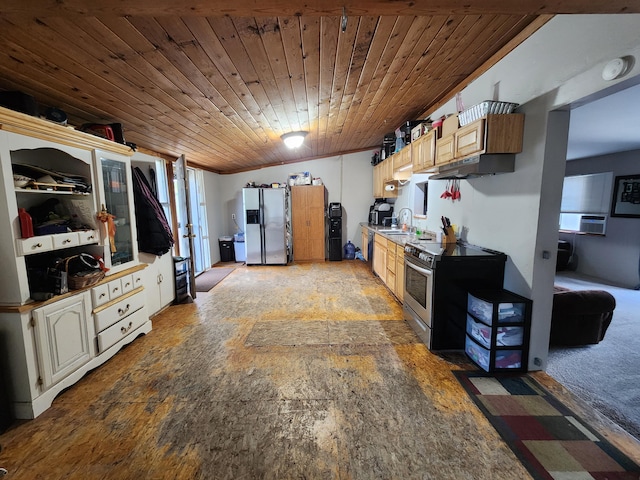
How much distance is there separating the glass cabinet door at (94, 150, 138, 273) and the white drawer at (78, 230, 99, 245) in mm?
74

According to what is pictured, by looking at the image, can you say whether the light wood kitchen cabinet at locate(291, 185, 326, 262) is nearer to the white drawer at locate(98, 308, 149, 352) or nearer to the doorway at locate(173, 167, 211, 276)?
the doorway at locate(173, 167, 211, 276)

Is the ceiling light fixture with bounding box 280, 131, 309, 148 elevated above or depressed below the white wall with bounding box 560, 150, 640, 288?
above

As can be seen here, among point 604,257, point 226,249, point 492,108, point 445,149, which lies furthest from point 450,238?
point 226,249

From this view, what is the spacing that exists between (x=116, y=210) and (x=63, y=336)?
1233 mm

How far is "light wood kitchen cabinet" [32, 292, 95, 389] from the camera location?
182 centimetres

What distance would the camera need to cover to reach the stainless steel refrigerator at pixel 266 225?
593cm

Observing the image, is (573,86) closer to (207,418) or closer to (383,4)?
(383,4)

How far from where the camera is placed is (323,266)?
19.6 ft

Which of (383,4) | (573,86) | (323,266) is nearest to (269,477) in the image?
(383,4)

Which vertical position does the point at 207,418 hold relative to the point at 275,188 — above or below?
below

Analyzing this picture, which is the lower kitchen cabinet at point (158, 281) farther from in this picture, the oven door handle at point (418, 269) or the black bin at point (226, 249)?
the oven door handle at point (418, 269)

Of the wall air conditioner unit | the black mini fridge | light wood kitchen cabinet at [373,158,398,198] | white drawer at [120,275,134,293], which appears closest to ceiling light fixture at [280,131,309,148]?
light wood kitchen cabinet at [373,158,398,198]

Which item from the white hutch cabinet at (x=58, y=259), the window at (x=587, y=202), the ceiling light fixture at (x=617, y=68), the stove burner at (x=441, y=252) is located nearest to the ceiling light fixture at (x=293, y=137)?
the white hutch cabinet at (x=58, y=259)

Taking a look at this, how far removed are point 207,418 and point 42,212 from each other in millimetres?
2063
